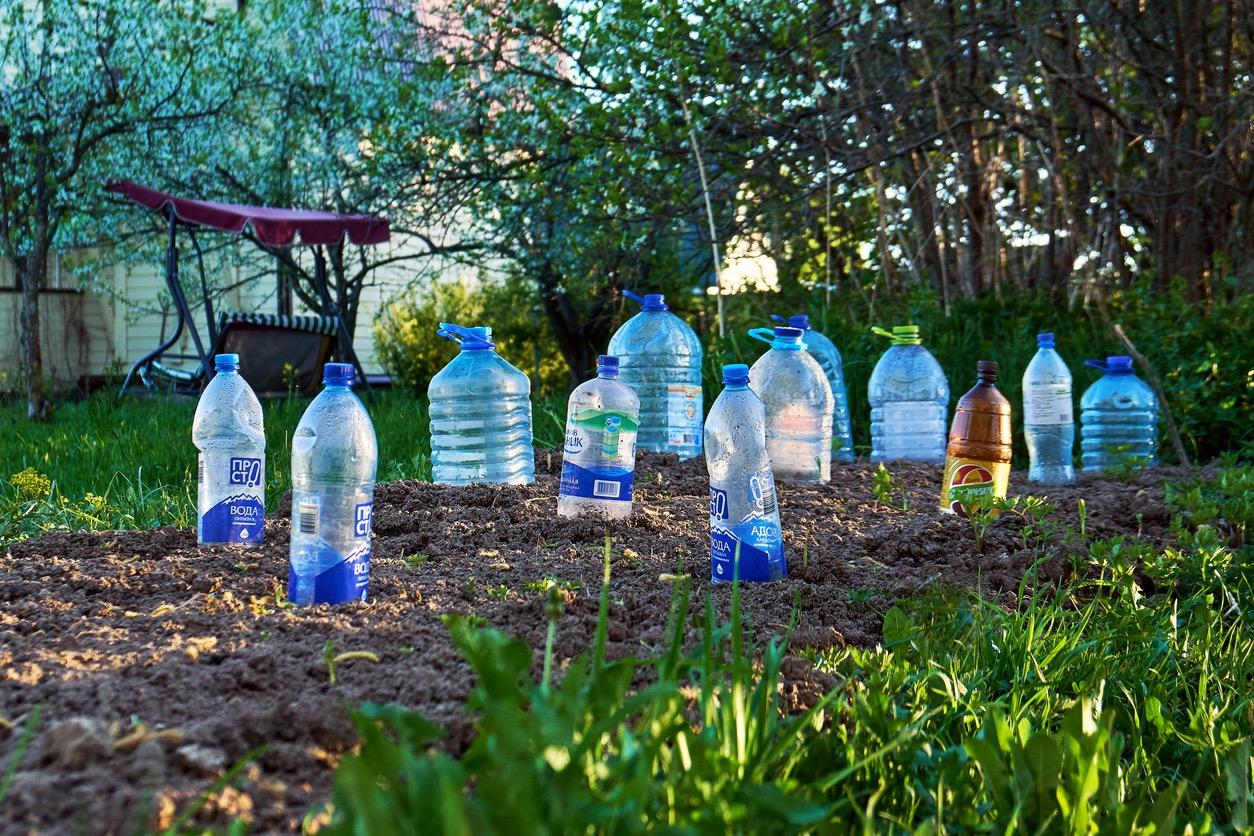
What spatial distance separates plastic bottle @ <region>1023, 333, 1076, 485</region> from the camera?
18.0 ft

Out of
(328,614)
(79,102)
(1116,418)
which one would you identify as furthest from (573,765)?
(79,102)

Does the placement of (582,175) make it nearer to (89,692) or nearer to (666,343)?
(666,343)

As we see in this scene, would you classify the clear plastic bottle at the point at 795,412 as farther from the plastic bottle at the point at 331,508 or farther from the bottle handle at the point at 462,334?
the plastic bottle at the point at 331,508

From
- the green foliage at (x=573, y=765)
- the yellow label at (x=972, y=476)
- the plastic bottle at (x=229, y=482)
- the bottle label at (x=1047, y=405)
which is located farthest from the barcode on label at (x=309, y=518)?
the bottle label at (x=1047, y=405)

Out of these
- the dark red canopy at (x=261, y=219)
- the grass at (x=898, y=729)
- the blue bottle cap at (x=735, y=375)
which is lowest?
the grass at (x=898, y=729)

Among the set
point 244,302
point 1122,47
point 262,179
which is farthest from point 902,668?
point 244,302

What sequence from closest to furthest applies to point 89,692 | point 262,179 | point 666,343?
point 89,692 < point 666,343 < point 262,179

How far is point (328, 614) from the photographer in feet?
8.33

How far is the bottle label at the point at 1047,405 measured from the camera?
5.63 m

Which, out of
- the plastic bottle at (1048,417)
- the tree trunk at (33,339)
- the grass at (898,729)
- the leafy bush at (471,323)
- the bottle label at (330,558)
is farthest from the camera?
the leafy bush at (471,323)

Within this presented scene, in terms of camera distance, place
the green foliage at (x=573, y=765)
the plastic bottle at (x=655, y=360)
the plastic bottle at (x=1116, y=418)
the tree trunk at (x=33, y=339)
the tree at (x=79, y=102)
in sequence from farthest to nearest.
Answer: the tree at (x=79, y=102) → the tree trunk at (x=33, y=339) → the plastic bottle at (x=1116, y=418) → the plastic bottle at (x=655, y=360) → the green foliage at (x=573, y=765)

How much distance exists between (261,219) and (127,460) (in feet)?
12.9

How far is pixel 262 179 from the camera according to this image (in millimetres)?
12508

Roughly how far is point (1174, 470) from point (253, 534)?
161 inches
